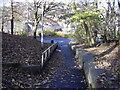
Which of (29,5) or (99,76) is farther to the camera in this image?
(29,5)

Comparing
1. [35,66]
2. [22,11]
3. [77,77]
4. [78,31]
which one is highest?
[22,11]

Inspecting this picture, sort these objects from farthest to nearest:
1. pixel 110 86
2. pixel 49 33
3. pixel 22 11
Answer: pixel 49 33, pixel 22 11, pixel 110 86

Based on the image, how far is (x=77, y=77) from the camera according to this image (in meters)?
7.29

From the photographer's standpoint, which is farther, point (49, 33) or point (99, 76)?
point (49, 33)

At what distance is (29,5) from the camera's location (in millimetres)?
22562

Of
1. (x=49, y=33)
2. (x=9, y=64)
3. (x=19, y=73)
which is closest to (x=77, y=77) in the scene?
(x=19, y=73)

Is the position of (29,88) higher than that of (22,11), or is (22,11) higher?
(22,11)

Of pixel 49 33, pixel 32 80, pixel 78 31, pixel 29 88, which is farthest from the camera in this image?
pixel 49 33

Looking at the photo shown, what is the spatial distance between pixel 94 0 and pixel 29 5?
9965 millimetres

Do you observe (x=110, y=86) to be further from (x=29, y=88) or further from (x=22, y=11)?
(x=22, y=11)

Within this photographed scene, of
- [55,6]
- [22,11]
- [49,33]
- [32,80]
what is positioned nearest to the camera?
[32,80]

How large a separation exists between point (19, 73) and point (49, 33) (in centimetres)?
3635

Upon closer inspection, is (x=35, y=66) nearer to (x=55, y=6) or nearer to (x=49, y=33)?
(x=55, y=6)

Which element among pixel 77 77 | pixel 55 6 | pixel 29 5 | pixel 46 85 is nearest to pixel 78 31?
pixel 55 6
